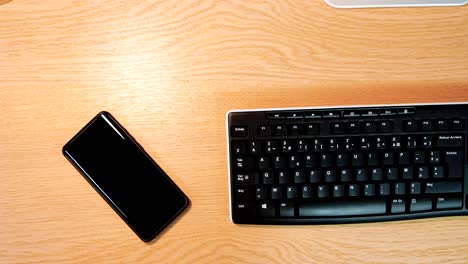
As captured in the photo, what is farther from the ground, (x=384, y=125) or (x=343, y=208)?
(x=384, y=125)

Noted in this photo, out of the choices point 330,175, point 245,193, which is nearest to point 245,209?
point 245,193

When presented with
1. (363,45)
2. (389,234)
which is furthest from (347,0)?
(389,234)

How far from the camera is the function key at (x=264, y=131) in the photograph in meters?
0.57

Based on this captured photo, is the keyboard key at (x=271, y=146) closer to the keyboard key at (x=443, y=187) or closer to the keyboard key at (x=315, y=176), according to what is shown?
the keyboard key at (x=315, y=176)

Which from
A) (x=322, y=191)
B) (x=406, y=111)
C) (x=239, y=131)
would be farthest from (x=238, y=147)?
(x=406, y=111)

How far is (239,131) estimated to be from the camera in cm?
57

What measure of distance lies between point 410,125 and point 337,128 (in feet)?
0.33

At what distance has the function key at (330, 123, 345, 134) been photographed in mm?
569

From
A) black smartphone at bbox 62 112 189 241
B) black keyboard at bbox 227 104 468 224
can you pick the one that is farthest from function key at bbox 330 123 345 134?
black smartphone at bbox 62 112 189 241

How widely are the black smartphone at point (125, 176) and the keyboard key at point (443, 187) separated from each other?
34cm

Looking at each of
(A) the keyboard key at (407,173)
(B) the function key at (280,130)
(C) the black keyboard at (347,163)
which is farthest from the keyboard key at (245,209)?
(A) the keyboard key at (407,173)

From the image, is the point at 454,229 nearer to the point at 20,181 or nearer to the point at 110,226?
the point at 110,226

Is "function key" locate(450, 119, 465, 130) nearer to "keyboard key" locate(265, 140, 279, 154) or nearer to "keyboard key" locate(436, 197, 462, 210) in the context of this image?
"keyboard key" locate(436, 197, 462, 210)

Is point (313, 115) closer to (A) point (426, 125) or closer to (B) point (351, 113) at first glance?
(B) point (351, 113)
